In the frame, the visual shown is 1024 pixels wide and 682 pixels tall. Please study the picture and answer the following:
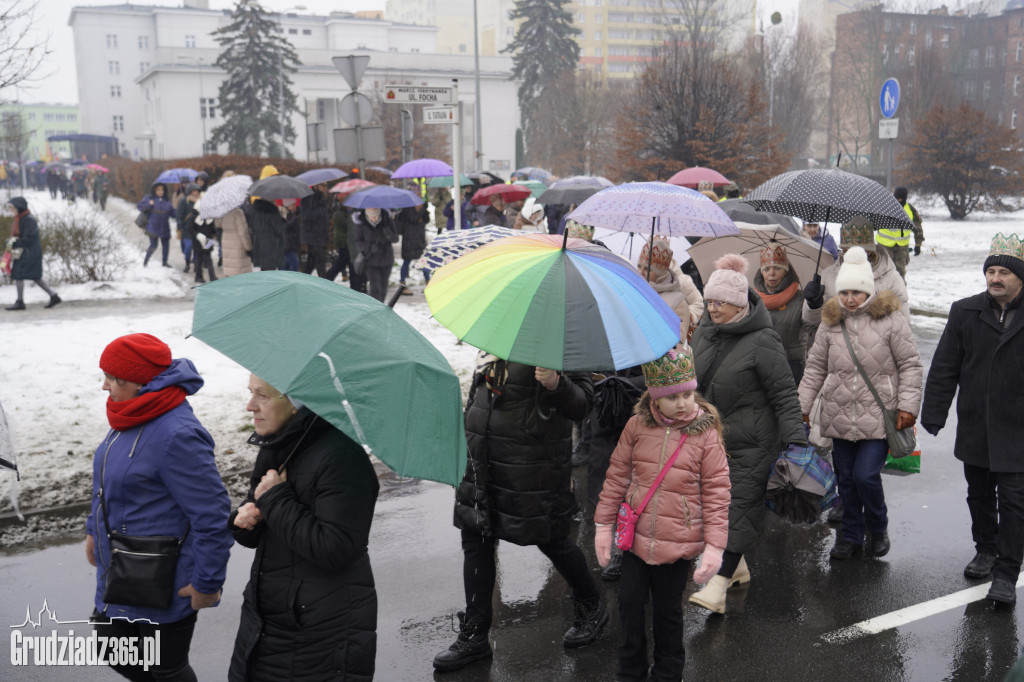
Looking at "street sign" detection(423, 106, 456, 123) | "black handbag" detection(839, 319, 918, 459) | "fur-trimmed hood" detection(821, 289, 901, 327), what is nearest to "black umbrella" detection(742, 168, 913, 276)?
"fur-trimmed hood" detection(821, 289, 901, 327)

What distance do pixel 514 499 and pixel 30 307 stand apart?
1213 centimetres

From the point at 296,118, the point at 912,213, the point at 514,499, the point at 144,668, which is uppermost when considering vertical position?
the point at 296,118

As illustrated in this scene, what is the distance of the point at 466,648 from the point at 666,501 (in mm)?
1376

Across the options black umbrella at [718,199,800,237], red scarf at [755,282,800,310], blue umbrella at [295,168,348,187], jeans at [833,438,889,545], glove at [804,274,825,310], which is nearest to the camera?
jeans at [833,438,889,545]

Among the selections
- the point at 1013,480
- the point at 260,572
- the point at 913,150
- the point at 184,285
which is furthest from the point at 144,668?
the point at 913,150

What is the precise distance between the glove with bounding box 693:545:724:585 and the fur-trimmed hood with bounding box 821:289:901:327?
7.97 feet

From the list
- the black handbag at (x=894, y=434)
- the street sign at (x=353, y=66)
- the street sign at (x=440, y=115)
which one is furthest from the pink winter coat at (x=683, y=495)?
the street sign at (x=353, y=66)

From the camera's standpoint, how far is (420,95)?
11.6 meters

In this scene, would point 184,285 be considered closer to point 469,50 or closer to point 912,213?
point 912,213

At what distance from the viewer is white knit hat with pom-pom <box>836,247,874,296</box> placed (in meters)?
5.69

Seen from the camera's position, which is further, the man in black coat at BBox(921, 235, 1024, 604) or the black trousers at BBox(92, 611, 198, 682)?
the man in black coat at BBox(921, 235, 1024, 604)

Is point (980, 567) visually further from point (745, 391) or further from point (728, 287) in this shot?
point (728, 287)

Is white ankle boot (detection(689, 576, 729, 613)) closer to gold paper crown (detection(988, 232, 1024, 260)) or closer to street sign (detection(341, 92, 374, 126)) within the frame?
gold paper crown (detection(988, 232, 1024, 260))

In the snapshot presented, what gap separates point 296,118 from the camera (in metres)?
73.6
